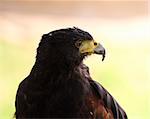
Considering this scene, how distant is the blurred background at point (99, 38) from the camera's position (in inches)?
75.5

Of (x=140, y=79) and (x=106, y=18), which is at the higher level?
(x=106, y=18)

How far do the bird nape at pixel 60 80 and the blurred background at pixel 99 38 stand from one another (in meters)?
0.15

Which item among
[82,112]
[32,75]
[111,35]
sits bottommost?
[82,112]

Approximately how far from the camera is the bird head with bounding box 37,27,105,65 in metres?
1.72

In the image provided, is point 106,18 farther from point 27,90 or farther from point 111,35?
point 27,90

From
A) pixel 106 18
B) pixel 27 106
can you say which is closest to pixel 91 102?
pixel 27 106

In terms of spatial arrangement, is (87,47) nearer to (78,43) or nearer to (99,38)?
(78,43)

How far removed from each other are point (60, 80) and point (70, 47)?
117 millimetres

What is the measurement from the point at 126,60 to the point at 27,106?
1.34ft

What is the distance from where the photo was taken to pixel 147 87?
6.30 ft

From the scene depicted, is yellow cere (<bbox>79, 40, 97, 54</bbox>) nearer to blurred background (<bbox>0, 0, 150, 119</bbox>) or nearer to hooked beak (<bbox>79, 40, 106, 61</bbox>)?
hooked beak (<bbox>79, 40, 106, 61</bbox>)

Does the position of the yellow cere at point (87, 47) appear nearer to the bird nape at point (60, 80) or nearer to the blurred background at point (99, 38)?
the bird nape at point (60, 80)

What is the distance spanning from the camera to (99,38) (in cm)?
192

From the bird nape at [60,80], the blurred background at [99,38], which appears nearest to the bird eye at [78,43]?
the bird nape at [60,80]
